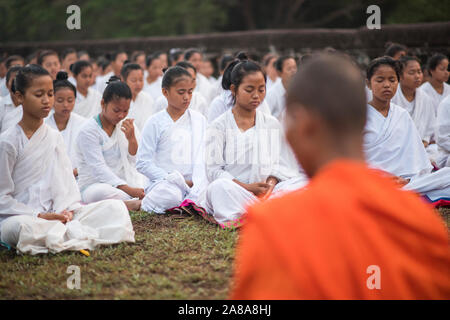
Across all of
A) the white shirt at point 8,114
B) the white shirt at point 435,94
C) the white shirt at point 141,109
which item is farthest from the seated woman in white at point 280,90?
the white shirt at point 8,114

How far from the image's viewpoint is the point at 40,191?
489 centimetres

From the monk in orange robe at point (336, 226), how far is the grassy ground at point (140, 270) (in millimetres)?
1704

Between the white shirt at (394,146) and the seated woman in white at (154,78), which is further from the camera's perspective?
the seated woman in white at (154,78)

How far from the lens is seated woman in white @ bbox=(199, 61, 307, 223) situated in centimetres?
567

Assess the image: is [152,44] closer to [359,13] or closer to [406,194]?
[359,13]

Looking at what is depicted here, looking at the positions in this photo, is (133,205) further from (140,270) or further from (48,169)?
(140,270)

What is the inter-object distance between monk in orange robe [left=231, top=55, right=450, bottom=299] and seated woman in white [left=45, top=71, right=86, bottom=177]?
5.08m

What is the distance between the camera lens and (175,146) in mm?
6430

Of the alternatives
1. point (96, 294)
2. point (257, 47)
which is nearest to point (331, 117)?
point (96, 294)

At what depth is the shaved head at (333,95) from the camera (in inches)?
79.1

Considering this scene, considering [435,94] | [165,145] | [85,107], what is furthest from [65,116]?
[435,94]

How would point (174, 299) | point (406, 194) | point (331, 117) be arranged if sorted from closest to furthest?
point (331, 117)
point (406, 194)
point (174, 299)

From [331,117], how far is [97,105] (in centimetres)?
764

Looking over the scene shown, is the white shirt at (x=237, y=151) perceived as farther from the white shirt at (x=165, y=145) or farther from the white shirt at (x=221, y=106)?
the white shirt at (x=221, y=106)
